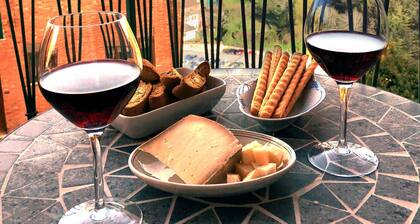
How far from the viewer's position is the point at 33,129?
1.04 meters

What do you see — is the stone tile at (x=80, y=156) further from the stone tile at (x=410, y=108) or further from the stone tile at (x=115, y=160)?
the stone tile at (x=410, y=108)

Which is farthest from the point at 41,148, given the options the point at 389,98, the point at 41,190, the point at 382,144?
the point at 389,98

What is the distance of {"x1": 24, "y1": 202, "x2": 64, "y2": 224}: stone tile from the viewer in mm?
735

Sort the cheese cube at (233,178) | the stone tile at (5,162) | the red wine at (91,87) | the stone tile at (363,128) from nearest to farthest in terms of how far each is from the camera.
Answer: the red wine at (91,87) → the cheese cube at (233,178) → the stone tile at (5,162) → the stone tile at (363,128)

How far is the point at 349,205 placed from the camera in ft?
2.45

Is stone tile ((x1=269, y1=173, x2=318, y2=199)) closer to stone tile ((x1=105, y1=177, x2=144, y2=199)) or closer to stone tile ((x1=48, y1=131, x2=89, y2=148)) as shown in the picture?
stone tile ((x1=105, y1=177, x2=144, y2=199))

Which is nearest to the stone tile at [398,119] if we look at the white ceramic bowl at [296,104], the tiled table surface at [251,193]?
the tiled table surface at [251,193]

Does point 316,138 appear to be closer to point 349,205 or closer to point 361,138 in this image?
point 361,138

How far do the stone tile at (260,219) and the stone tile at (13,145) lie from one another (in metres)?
0.45

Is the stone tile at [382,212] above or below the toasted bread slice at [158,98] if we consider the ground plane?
below

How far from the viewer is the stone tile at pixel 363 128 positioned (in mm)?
967

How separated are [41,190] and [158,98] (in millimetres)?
263

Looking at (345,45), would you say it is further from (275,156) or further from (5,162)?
(5,162)

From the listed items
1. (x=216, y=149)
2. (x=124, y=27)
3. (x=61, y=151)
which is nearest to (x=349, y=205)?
(x=216, y=149)
